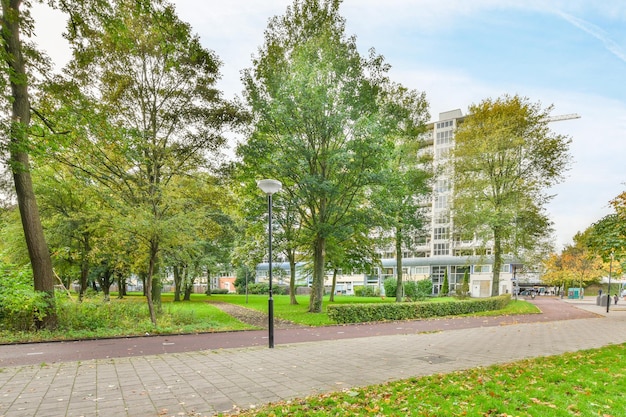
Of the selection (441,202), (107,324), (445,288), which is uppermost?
(441,202)

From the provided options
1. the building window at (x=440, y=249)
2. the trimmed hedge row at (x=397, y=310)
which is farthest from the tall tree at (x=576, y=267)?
the trimmed hedge row at (x=397, y=310)

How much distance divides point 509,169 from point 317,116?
2046 cm

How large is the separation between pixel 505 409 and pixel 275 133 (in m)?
16.3

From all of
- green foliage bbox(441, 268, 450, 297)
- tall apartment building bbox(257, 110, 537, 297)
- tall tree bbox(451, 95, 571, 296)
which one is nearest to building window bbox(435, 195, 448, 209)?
tall apartment building bbox(257, 110, 537, 297)

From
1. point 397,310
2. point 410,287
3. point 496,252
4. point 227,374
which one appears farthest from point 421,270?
point 227,374

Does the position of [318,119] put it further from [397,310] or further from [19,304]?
[19,304]

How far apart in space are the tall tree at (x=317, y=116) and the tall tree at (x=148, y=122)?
2389mm

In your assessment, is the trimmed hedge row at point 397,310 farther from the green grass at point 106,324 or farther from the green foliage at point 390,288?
the green foliage at point 390,288

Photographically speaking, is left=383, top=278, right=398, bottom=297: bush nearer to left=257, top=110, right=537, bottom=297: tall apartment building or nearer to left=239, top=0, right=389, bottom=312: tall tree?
left=257, top=110, right=537, bottom=297: tall apartment building

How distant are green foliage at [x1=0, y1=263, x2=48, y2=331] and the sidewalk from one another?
15.5 feet

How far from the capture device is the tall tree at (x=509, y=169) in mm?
29906

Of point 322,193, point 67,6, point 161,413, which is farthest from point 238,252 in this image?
point 161,413

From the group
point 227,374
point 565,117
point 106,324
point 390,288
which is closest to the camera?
point 227,374

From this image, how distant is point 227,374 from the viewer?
7156 mm
